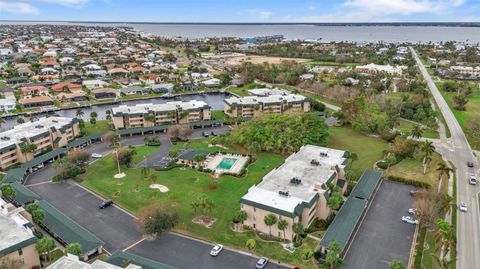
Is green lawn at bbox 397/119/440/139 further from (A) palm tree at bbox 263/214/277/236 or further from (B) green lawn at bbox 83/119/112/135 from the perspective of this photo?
(B) green lawn at bbox 83/119/112/135

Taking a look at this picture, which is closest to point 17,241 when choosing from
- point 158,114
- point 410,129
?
point 158,114

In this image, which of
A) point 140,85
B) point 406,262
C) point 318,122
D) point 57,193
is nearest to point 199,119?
point 318,122

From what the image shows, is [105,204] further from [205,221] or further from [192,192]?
[205,221]

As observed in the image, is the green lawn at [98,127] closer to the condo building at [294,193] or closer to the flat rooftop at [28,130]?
the flat rooftop at [28,130]

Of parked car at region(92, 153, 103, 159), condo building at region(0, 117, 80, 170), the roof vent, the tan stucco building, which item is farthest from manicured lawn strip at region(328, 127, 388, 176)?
condo building at region(0, 117, 80, 170)

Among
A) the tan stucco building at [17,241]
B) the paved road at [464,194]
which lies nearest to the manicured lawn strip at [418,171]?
the paved road at [464,194]

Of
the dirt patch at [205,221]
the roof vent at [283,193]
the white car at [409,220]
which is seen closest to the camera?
the roof vent at [283,193]
